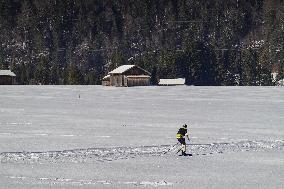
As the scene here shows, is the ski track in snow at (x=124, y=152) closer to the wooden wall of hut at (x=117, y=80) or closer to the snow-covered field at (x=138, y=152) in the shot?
the snow-covered field at (x=138, y=152)

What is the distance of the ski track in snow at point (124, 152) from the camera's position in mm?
12625

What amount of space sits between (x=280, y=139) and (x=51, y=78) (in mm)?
121783

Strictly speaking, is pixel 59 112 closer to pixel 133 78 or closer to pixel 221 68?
pixel 133 78

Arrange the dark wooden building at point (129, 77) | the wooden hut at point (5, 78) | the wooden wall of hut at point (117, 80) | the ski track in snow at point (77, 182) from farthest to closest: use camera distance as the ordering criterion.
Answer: the wooden hut at point (5, 78) → the dark wooden building at point (129, 77) → the wooden wall of hut at point (117, 80) → the ski track in snow at point (77, 182)

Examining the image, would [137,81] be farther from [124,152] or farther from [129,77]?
[124,152]

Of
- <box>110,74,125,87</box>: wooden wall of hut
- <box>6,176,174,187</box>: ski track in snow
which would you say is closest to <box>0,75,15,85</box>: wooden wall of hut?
<box>110,74,125,87</box>: wooden wall of hut

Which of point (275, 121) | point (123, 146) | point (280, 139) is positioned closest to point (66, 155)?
point (123, 146)

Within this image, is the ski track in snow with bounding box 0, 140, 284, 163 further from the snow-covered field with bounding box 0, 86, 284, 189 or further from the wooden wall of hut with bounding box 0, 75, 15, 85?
the wooden wall of hut with bounding box 0, 75, 15, 85

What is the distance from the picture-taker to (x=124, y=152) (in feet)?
A: 44.6

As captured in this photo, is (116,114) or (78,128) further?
(116,114)

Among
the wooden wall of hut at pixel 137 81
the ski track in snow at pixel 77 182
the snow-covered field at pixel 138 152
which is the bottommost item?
the ski track in snow at pixel 77 182

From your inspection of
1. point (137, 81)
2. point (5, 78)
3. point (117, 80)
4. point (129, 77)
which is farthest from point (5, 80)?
point (137, 81)

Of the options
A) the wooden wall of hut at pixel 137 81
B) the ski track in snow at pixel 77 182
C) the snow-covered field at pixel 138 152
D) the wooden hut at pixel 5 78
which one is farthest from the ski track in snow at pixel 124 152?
the wooden hut at pixel 5 78

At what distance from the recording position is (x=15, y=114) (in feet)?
82.0
